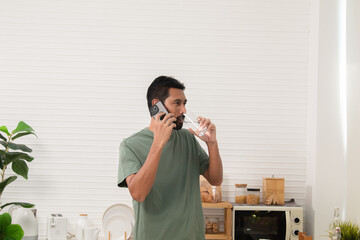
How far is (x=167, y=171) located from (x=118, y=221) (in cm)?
228

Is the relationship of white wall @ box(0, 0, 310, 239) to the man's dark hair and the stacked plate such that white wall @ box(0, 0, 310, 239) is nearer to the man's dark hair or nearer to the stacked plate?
the stacked plate

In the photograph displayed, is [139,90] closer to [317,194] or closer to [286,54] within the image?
[286,54]

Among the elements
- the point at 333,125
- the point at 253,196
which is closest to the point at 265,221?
the point at 253,196

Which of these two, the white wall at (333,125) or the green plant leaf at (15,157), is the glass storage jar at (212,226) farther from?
the green plant leaf at (15,157)

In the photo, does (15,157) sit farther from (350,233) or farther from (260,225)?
(350,233)

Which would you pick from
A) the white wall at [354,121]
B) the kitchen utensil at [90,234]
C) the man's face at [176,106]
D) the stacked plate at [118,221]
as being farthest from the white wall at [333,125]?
the man's face at [176,106]

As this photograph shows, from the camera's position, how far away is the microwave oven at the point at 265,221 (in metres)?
3.98

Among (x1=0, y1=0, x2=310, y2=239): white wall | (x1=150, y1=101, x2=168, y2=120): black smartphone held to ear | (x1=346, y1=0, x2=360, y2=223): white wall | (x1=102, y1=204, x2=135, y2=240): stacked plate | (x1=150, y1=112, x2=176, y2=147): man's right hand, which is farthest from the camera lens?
(x1=0, y1=0, x2=310, y2=239): white wall

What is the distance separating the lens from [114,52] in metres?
4.50

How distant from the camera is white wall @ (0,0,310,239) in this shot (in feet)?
14.5

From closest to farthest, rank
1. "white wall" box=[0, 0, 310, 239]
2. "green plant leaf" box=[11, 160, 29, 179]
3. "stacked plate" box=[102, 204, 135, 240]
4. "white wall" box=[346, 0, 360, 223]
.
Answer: "white wall" box=[346, 0, 360, 223] → "green plant leaf" box=[11, 160, 29, 179] → "stacked plate" box=[102, 204, 135, 240] → "white wall" box=[0, 0, 310, 239]

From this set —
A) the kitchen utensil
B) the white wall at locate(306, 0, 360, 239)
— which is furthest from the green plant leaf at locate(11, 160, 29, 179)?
the white wall at locate(306, 0, 360, 239)

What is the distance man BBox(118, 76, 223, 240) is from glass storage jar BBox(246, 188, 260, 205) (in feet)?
6.55

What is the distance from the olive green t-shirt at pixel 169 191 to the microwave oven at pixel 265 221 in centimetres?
198
